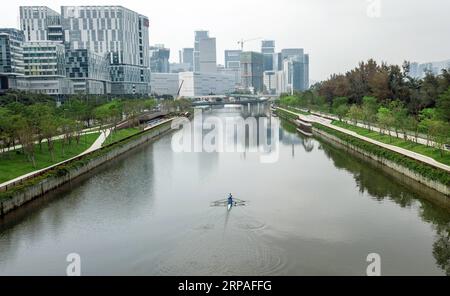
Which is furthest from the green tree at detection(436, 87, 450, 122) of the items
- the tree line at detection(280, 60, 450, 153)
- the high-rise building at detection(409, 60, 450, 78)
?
the high-rise building at detection(409, 60, 450, 78)

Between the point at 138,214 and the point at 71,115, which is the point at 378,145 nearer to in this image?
the point at 138,214

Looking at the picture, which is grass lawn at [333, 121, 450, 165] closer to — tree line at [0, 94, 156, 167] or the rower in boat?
the rower in boat

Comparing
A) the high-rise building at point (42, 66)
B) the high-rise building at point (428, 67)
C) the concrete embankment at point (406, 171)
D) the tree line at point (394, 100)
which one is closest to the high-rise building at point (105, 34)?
the high-rise building at point (42, 66)

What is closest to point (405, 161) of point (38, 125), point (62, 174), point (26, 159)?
point (62, 174)

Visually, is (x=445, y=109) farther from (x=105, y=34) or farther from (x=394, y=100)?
(x=105, y=34)

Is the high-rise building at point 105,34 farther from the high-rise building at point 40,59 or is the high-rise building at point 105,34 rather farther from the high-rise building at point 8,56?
the high-rise building at point 8,56

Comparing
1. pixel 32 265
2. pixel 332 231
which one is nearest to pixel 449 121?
pixel 332 231

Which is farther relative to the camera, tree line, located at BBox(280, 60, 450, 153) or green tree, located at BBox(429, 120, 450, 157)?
tree line, located at BBox(280, 60, 450, 153)
